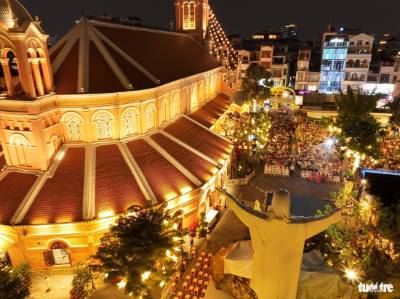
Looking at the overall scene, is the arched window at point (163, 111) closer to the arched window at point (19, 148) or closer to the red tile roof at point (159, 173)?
the red tile roof at point (159, 173)

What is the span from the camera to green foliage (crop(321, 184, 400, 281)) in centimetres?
1139

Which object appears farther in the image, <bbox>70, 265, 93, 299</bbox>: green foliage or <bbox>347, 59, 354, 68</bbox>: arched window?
<bbox>347, 59, 354, 68</bbox>: arched window

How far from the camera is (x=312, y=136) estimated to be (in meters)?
34.6

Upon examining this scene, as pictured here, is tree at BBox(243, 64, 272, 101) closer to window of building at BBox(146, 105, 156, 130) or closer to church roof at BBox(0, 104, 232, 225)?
window of building at BBox(146, 105, 156, 130)

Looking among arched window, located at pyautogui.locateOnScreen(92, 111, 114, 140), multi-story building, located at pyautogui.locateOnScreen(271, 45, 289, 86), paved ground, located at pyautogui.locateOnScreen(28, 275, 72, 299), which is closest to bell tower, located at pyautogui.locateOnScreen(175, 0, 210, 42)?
multi-story building, located at pyautogui.locateOnScreen(271, 45, 289, 86)

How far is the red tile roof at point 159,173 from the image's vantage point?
17.5m

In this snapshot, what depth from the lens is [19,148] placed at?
55.0ft

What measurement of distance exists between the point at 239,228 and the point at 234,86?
95.2ft

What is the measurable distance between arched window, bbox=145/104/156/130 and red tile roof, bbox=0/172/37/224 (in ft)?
24.9

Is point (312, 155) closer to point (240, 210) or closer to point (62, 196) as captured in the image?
point (62, 196)

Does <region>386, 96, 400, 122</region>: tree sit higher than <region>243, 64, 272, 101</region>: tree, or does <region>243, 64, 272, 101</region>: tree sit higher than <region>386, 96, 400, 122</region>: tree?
<region>243, 64, 272, 101</region>: tree

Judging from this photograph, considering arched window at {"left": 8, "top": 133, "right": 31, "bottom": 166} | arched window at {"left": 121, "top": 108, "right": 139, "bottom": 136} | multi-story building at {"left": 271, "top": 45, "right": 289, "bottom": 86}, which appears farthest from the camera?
multi-story building at {"left": 271, "top": 45, "right": 289, "bottom": 86}

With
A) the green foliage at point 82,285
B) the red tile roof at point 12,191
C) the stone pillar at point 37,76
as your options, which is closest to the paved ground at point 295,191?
the green foliage at point 82,285

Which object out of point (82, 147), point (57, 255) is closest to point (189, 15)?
point (82, 147)
